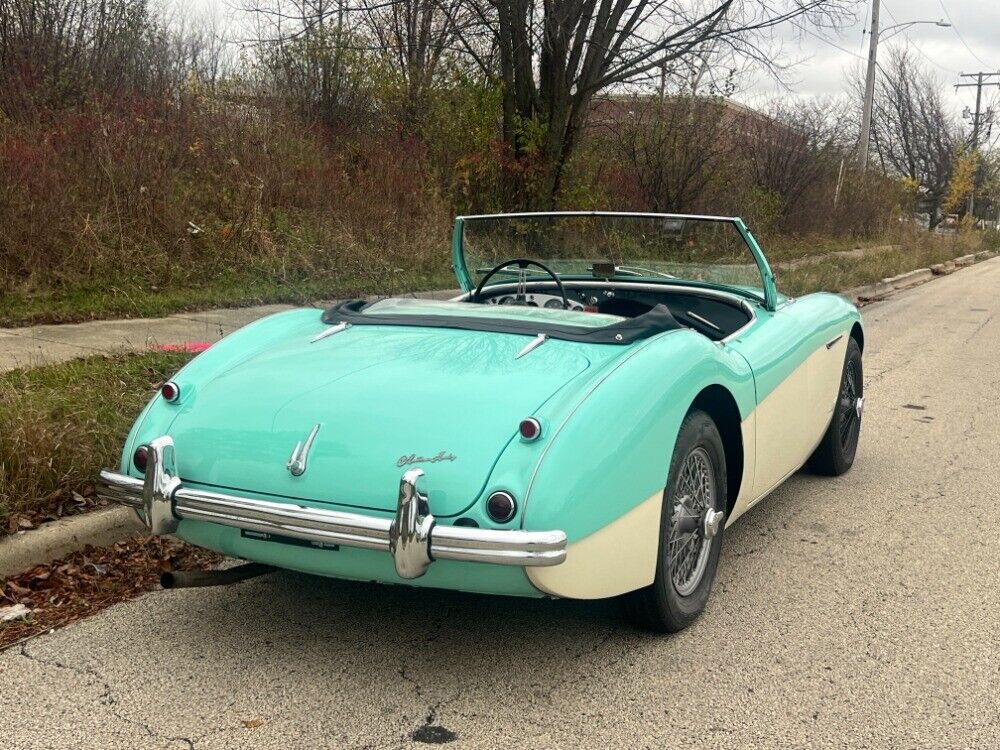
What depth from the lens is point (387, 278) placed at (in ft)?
37.9

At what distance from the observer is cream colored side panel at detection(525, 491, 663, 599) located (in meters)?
2.69

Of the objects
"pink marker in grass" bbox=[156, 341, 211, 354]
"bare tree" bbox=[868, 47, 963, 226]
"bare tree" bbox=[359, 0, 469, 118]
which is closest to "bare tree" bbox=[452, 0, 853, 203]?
"bare tree" bbox=[359, 0, 469, 118]

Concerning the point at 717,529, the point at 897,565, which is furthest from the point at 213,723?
the point at 897,565

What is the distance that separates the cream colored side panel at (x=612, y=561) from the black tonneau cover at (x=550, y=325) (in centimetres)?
58

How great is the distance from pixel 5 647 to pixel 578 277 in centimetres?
272

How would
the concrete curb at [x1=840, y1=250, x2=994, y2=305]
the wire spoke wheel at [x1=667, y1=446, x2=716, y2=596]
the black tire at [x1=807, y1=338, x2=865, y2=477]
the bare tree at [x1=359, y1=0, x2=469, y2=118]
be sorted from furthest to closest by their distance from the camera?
the concrete curb at [x1=840, y1=250, x2=994, y2=305] → the bare tree at [x1=359, y1=0, x2=469, y2=118] → the black tire at [x1=807, y1=338, x2=865, y2=477] → the wire spoke wheel at [x1=667, y1=446, x2=716, y2=596]

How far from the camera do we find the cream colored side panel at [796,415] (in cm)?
385

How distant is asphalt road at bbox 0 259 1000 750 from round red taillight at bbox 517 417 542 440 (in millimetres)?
731

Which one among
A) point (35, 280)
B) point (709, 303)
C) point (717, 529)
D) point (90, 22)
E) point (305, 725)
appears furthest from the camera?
point (90, 22)

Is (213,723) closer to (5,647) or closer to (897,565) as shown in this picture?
(5,647)

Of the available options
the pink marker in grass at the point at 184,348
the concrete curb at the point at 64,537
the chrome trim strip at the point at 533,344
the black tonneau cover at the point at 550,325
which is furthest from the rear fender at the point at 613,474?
the pink marker in grass at the point at 184,348

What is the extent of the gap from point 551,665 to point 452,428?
0.79 meters

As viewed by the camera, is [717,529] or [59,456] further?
[59,456]

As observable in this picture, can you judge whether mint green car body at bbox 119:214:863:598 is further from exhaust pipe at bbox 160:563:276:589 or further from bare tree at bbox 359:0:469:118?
bare tree at bbox 359:0:469:118
